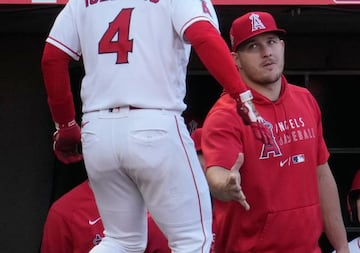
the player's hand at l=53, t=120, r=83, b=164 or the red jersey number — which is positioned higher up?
the red jersey number

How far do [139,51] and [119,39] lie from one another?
0.09 metres

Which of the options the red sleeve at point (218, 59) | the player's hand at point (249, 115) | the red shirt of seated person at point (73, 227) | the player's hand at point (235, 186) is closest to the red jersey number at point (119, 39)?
the red sleeve at point (218, 59)

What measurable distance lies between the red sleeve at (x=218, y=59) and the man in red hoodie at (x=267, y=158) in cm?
49

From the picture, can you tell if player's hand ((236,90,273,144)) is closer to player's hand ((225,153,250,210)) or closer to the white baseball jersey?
player's hand ((225,153,250,210))

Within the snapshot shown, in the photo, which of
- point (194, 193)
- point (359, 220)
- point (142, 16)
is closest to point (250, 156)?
point (194, 193)

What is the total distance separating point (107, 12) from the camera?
10.6ft

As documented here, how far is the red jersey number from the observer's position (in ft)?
10.3

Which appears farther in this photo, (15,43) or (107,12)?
(15,43)

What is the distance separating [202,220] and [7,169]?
269 centimetres

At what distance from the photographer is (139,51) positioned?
123 inches

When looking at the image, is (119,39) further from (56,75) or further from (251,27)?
(251,27)

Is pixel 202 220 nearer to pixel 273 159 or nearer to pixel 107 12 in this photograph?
pixel 273 159

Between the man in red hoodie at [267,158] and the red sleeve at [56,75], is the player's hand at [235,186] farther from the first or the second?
the red sleeve at [56,75]

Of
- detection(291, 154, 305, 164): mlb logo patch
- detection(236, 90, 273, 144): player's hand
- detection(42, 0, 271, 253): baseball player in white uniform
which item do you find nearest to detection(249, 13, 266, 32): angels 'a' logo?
detection(42, 0, 271, 253): baseball player in white uniform
